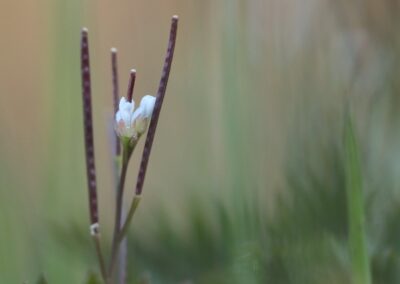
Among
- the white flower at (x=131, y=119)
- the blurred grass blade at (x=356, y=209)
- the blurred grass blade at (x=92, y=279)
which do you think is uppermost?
the white flower at (x=131, y=119)

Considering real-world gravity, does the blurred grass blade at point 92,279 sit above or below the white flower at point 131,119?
below

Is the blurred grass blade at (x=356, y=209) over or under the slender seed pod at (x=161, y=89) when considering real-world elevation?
under

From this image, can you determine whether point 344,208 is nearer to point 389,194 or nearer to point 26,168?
point 389,194

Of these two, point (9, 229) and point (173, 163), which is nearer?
point (9, 229)

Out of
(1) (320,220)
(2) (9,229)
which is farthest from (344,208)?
(2) (9,229)
